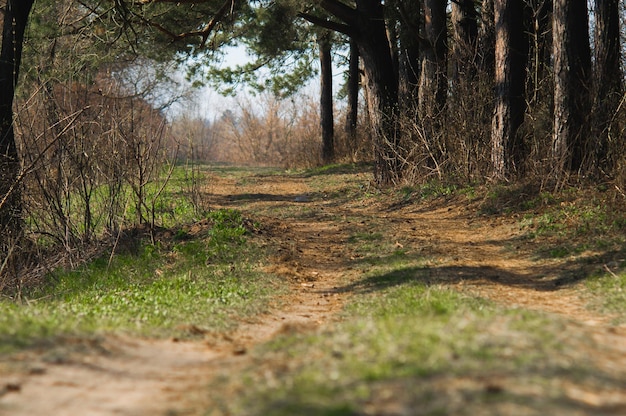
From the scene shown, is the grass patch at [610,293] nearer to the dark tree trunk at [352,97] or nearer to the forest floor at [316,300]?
the forest floor at [316,300]

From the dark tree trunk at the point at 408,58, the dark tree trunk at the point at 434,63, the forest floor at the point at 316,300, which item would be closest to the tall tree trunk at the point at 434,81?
the dark tree trunk at the point at 434,63

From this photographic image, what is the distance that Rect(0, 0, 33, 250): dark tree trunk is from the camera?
40.0 ft

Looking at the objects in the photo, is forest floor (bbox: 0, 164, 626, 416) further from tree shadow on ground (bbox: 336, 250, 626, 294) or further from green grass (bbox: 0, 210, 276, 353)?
green grass (bbox: 0, 210, 276, 353)

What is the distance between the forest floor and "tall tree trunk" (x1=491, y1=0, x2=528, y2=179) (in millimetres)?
1155

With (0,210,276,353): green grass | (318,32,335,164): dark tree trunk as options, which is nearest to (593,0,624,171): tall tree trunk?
(0,210,276,353): green grass

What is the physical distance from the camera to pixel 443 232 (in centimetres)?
1349

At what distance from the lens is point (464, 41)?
17484mm

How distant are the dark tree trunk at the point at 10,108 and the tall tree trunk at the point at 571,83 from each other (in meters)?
8.48

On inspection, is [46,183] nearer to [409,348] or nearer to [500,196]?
[500,196]

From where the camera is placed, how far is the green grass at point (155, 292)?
6.61 metres

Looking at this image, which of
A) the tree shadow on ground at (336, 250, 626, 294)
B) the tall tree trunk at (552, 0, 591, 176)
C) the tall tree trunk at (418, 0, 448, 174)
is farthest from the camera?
the tall tree trunk at (418, 0, 448, 174)

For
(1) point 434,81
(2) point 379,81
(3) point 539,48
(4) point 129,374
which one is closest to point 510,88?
(3) point 539,48

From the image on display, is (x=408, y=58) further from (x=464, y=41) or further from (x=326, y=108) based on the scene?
(x=326, y=108)

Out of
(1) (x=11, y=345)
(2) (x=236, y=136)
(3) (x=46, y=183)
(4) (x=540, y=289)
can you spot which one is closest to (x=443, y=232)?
(4) (x=540, y=289)
